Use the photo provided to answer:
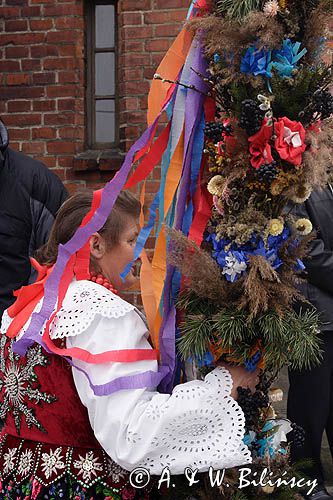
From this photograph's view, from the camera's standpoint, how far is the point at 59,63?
520 cm

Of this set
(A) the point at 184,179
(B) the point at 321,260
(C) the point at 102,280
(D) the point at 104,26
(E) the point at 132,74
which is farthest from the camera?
(D) the point at 104,26

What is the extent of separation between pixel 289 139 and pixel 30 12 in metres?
3.79

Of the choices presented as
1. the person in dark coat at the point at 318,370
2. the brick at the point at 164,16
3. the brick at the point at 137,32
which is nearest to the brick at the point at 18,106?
the brick at the point at 137,32

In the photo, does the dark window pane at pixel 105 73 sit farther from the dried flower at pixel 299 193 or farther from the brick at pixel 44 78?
the dried flower at pixel 299 193

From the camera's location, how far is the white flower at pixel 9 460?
2203 mm

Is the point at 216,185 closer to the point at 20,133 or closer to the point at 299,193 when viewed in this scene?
the point at 299,193

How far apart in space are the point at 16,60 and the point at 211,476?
3861 mm

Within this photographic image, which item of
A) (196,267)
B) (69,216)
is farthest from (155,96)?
(196,267)

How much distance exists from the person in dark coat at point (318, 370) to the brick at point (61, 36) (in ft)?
7.54

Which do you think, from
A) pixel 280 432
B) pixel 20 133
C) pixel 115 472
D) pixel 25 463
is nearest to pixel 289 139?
pixel 280 432

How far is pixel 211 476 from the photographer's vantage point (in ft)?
6.35

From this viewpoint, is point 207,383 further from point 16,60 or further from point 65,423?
point 16,60

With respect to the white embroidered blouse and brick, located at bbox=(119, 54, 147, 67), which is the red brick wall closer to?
brick, located at bbox=(119, 54, 147, 67)

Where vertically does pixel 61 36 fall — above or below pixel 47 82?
above
